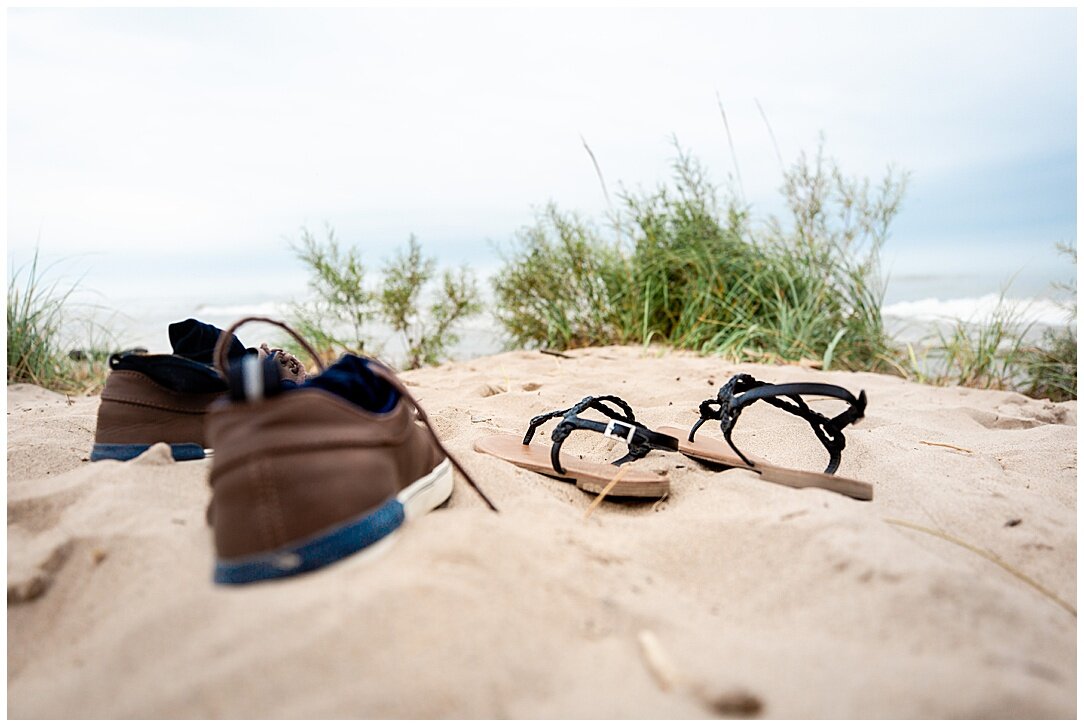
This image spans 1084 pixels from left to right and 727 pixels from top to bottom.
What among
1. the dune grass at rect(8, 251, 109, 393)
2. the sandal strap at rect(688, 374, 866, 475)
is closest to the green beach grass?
the dune grass at rect(8, 251, 109, 393)

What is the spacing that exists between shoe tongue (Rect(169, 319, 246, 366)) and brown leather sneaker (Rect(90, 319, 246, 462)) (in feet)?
0.33

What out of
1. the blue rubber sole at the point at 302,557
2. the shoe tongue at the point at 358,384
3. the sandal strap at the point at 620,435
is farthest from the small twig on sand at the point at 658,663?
the sandal strap at the point at 620,435

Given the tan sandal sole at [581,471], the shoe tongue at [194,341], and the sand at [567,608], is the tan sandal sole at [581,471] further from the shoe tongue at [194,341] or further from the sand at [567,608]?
the shoe tongue at [194,341]

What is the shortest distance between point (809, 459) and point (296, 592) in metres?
1.68

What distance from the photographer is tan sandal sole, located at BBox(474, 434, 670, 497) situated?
1870 mm

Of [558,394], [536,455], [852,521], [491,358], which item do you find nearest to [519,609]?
[852,521]

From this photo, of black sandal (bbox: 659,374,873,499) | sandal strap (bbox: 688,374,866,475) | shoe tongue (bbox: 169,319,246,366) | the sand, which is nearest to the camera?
the sand

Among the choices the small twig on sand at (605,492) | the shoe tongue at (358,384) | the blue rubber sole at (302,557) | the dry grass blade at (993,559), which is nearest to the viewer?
the blue rubber sole at (302,557)

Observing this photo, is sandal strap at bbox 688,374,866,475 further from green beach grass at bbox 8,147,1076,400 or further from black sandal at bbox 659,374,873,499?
green beach grass at bbox 8,147,1076,400

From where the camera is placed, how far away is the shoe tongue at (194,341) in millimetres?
2297

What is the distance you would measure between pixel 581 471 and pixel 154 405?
1.26 meters

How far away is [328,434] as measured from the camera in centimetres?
130

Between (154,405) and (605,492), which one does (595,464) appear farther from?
(154,405)

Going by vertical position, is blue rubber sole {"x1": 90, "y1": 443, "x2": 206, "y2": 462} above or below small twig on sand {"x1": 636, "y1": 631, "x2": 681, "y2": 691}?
above
